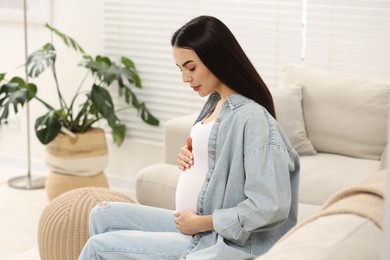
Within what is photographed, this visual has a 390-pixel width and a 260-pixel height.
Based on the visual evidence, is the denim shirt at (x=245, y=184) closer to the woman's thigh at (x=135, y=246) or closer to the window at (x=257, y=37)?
the woman's thigh at (x=135, y=246)

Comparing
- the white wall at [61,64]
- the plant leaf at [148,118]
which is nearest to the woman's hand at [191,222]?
the plant leaf at [148,118]

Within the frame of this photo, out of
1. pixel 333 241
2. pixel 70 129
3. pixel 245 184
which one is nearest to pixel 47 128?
pixel 70 129

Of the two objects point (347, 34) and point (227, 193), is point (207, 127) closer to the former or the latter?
point (227, 193)

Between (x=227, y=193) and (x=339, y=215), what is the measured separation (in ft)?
1.74

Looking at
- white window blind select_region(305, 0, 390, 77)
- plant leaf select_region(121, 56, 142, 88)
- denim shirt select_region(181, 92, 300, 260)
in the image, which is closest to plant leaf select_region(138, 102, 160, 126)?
plant leaf select_region(121, 56, 142, 88)

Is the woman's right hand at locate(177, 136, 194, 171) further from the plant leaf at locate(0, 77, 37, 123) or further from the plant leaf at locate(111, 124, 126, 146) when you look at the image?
the plant leaf at locate(111, 124, 126, 146)

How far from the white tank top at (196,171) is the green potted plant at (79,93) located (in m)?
2.23

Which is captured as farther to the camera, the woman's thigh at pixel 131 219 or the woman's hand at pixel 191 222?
the woman's thigh at pixel 131 219

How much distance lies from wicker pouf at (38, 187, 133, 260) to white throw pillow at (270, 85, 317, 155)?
103 centimetres

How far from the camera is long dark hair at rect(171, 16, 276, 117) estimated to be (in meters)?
1.99

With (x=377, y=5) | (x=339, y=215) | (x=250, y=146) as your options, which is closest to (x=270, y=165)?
(x=250, y=146)

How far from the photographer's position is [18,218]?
4105 millimetres

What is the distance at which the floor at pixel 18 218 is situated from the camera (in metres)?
3.60

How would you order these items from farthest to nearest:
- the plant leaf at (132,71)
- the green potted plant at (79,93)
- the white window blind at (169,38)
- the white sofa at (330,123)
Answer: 1. the plant leaf at (132,71)
2. the green potted plant at (79,93)
3. the white window blind at (169,38)
4. the white sofa at (330,123)
